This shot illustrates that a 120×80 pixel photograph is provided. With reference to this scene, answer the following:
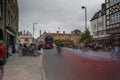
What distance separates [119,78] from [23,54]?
30.4 metres

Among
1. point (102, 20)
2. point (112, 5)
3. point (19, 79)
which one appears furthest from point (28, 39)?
point (19, 79)

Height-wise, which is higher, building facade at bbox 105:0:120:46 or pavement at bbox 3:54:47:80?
building facade at bbox 105:0:120:46

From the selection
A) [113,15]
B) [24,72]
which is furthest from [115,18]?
[24,72]

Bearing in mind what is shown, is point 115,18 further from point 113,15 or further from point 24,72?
point 24,72

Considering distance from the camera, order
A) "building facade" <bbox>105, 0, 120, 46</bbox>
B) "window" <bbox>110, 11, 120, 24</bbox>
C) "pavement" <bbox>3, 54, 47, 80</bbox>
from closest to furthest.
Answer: "pavement" <bbox>3, 54, 47, 80</bbox>
"building facade" <bbox>105, 0, 120, 46</bbox>
"window" <bbox>110, 11, 120, 24</bbox>

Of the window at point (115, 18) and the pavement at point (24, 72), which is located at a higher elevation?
the window at point (115, 18)

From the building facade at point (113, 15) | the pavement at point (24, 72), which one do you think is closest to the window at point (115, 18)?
the building facade at point (113, 15)

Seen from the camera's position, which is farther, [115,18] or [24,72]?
[115,18]

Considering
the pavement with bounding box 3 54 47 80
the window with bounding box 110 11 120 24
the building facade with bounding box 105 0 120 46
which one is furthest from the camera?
the window with bounding box 110 11 120 24

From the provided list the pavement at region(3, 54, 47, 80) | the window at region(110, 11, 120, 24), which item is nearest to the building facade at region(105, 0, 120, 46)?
the window at region(110, 11, 120, 24)

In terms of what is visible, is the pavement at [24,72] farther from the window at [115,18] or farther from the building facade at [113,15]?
the window at [115,18]

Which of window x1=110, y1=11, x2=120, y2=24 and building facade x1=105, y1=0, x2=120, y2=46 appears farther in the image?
window x1=110, y1=11, x2=120, y2=24

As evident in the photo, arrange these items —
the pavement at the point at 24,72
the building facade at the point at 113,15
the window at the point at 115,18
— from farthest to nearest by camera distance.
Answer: the window at the point at 115,18
the building facade at the point at 113,15
the pavement at the point at 24,72

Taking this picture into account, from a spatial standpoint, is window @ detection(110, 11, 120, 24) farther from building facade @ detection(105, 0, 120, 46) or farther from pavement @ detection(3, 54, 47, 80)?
pavement @ detection(3, 54, 47, 80)
